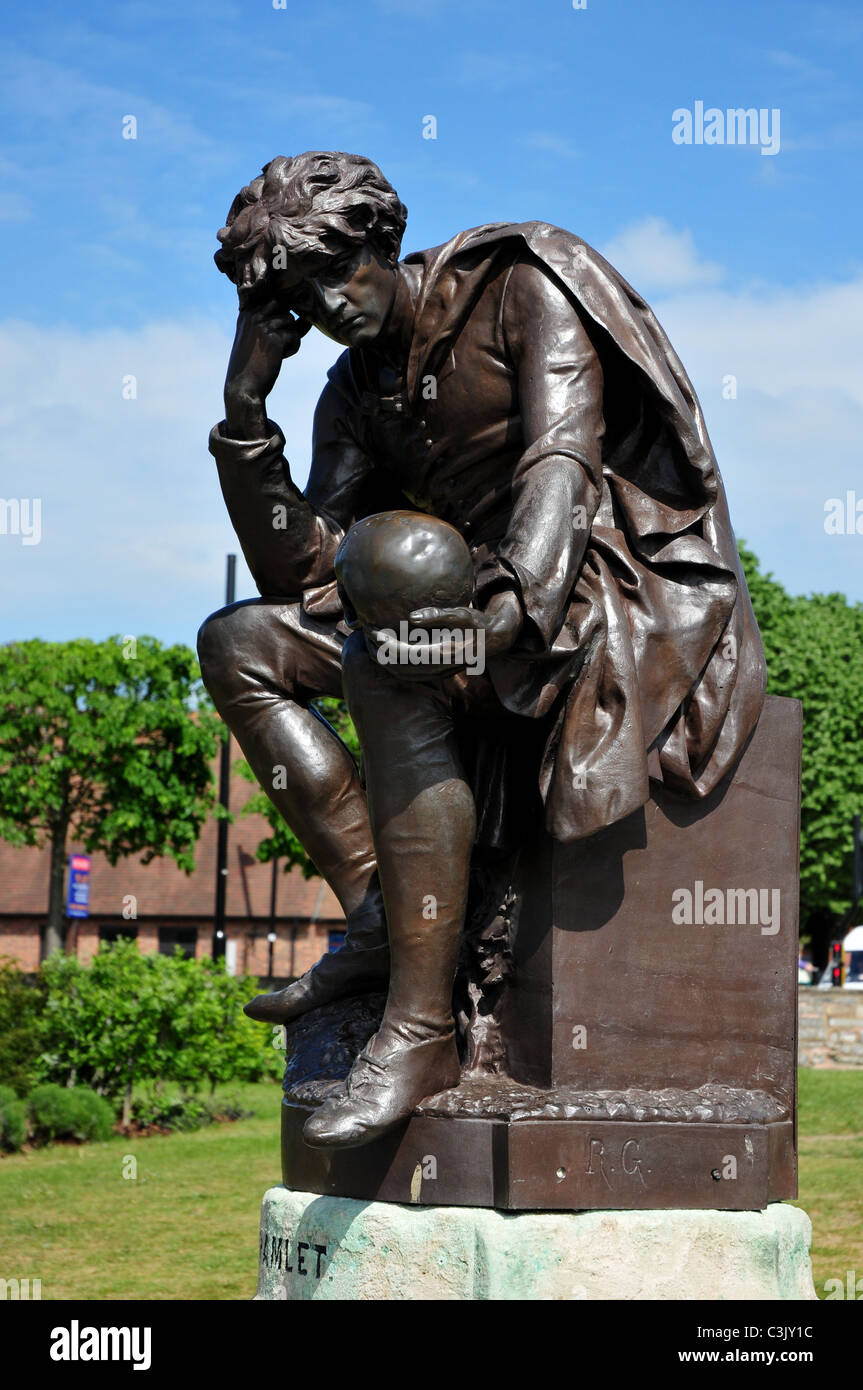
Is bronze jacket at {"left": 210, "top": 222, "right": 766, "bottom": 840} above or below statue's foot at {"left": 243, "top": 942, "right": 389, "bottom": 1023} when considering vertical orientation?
above

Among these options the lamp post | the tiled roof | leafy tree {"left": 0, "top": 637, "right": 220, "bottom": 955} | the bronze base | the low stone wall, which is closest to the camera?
the bronze base

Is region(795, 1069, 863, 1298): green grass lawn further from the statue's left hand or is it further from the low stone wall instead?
the statue's left hand

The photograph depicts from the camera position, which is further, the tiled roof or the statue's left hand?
the tiled roof

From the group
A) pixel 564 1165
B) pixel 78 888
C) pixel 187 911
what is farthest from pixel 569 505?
pixel 187 911

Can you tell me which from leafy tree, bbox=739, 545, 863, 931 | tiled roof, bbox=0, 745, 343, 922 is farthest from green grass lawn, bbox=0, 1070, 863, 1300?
tiled roof, bbox=0, 745, 343, 922

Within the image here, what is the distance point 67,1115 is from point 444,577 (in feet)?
36.6

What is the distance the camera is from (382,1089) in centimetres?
338

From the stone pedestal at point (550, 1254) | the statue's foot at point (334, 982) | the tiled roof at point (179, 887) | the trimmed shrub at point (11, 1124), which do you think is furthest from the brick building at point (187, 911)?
the stone pedestal at point (550, 1254)

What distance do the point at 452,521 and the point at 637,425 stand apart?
1.76 ft

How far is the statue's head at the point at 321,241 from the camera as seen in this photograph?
3635mm

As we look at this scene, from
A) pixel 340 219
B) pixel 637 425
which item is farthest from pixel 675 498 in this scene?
pixel 340 219

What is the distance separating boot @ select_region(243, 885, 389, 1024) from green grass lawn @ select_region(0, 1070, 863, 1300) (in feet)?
12.0

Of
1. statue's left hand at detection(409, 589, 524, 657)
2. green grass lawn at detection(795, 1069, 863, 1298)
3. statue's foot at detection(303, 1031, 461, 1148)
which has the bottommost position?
green grass lawn at detection(795, 1069, 863, 1298)

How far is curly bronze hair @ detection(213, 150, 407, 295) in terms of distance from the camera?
11.9 ft
